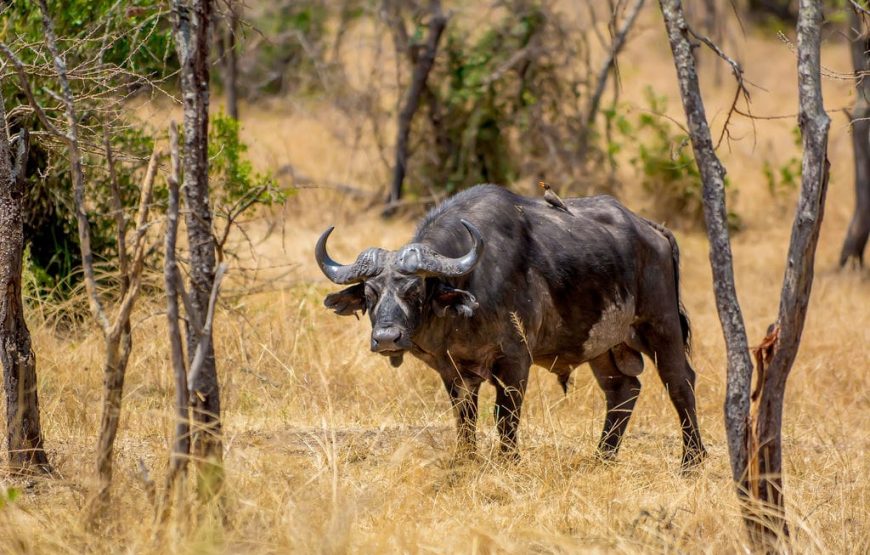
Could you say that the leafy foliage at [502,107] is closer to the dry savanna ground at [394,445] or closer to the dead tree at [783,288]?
the dry savanna ground at [394,445]

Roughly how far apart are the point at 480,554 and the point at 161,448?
156cm

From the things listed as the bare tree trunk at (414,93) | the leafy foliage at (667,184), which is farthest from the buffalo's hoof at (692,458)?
the leafy foliage at (667,184)

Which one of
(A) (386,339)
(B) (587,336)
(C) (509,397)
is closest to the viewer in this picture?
(A) (386,339)

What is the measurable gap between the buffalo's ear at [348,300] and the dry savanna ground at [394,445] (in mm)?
532

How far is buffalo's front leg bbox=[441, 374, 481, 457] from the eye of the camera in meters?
5.83

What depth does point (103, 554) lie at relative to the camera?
414 cm

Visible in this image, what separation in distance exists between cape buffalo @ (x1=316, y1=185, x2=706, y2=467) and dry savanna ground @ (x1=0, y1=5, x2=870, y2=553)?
253 millimetres

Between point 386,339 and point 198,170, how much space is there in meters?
1.55

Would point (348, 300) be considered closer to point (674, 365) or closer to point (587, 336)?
point (587, 336)

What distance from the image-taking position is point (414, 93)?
43.7 feet

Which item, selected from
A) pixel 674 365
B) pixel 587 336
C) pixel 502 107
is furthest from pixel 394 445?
pixel 502 107

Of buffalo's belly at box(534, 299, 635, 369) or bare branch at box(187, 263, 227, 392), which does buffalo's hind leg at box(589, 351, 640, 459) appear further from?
bare branch at box(187, 263, 227, 392)

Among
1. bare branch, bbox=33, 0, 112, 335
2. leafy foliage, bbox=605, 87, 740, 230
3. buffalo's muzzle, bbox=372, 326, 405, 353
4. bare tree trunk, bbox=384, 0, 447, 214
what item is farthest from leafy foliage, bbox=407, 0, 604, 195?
bare branch, bbox=33, 0, 112, 335

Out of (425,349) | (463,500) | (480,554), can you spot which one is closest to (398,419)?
(425,349)
